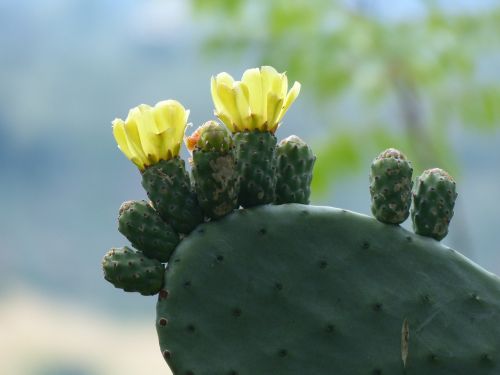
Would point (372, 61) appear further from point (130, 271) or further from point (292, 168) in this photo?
point (130, 271)

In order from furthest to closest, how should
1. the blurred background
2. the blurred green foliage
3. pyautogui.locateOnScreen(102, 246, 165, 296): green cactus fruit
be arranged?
the blurred background < the blurred green foliage < pyautogui.locateOnScreen(102, 246, 165, 296): green cactus fruit

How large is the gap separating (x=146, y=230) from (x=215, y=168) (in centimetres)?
11

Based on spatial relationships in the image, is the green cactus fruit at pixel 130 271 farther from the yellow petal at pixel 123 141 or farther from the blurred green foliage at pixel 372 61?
the blurred green foliage at pixel 372 61

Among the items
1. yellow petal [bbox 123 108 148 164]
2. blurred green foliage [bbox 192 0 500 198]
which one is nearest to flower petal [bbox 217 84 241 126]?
yellow petal [bbox 123 108 148 164]

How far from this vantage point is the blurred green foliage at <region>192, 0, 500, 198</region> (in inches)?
251

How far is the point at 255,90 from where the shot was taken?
1.34 meters

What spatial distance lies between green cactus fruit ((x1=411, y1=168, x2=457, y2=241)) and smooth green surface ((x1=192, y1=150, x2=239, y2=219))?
0.76 ft

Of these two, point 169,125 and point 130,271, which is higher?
point 169,125

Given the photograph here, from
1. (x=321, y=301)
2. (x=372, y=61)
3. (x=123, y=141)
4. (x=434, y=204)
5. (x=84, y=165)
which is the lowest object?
(x=321, y=301)

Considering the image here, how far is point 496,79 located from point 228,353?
570 cm

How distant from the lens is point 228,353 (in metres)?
1.28

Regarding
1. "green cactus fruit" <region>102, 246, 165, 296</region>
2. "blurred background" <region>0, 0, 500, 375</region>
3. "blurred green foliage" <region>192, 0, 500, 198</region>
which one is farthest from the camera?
"blurred background" <region>0, 0, 500, 375</region>

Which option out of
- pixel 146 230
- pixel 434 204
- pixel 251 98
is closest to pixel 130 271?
pixel 146 230

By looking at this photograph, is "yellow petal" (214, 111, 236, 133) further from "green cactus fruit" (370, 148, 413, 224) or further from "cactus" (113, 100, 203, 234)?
"green cactus fruit" (370, 148, 413, 224)
